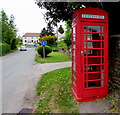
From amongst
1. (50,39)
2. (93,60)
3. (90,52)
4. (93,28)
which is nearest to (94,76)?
(93,60)

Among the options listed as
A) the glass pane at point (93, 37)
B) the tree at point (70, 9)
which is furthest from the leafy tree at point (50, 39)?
the glass pane at point (93, 37)

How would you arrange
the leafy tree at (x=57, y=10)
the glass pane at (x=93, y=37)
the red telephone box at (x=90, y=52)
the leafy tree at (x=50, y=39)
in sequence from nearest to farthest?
the red telephone box at (x=90, y=52) → the glass pane at (x=93, y=37) → the leafy tree at (x=57, y=10) → the leafy tree at (x=50, y=39)

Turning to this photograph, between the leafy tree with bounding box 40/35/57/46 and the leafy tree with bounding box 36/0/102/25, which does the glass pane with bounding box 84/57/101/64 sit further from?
the leafy tree with bounding box 40/35/57/46

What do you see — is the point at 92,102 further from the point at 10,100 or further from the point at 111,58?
the point at 10,100

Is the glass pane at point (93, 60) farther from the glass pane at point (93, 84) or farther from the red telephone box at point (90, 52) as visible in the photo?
the glass pane at point (93, 84)

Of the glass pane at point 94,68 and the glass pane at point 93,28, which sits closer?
the glass pane at point 93,28

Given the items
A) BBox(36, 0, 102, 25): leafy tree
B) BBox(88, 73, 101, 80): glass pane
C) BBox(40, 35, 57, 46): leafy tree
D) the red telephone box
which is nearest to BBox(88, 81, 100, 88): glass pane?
the red telephone box

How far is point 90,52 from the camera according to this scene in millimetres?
3877

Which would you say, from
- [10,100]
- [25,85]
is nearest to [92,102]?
[10,100]

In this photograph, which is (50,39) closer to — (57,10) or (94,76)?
(57,10)

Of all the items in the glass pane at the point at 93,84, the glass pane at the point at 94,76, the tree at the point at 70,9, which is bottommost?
the glass pane at the point at 93,84

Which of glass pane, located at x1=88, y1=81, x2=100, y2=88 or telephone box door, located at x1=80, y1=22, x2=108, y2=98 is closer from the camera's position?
telephone box door, located at x1=80, y1=22, x2=108, y2=98

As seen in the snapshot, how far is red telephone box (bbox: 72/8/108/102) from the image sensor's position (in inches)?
145

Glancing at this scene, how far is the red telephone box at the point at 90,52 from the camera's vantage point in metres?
3.69
